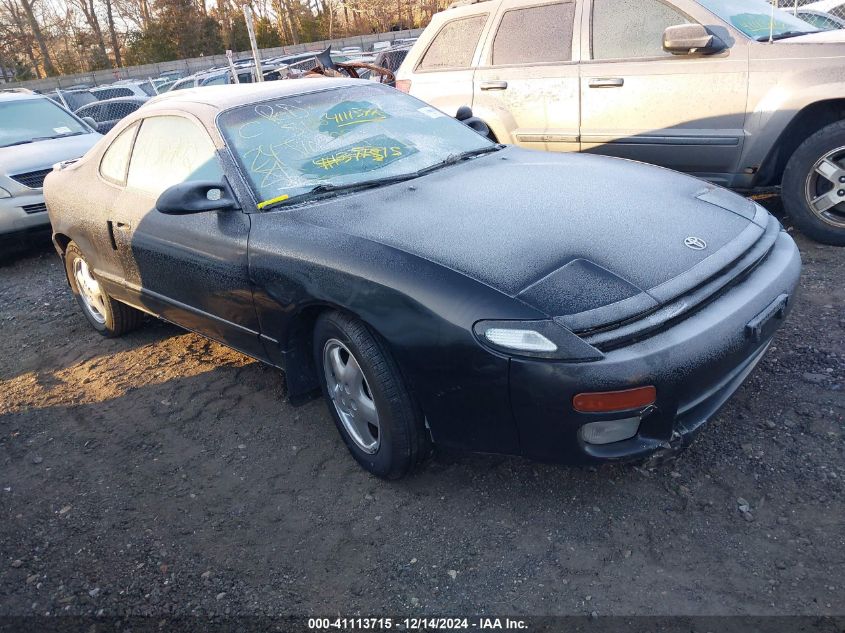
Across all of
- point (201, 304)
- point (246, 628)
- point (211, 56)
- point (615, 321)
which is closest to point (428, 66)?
point (201, 304)

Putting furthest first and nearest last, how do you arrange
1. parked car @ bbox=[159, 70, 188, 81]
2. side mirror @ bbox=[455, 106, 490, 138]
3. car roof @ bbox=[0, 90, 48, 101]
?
parked car @ bbox=[159, 70, 188, 81], car roof @ bbox=[0, 90, 48, 101], side mirror @ bbox=[455, 106, 490, 138]

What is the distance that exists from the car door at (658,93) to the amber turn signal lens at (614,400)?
3298 mm

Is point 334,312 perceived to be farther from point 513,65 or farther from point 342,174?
point 513,65

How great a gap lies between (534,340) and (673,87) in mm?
3549

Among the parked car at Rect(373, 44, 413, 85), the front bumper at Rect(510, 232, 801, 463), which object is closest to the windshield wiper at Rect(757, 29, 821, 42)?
the front bumper at Rect(510, 232, 801, 463)

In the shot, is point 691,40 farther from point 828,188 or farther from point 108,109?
point 108,109

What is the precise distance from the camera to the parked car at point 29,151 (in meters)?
7.00

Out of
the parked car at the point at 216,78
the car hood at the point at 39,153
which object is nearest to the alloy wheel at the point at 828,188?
the car hood at the point at 39,153

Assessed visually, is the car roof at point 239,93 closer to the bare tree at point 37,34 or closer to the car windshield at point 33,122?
the car windshield at point 33,122

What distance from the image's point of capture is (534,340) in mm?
2201

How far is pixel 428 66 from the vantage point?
6.36 metres

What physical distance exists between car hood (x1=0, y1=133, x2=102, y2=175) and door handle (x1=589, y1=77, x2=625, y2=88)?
18.3ft

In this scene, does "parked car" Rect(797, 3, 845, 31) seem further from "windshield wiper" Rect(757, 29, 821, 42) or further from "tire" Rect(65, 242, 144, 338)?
"tire" Rect(65, 242, 144, 338)

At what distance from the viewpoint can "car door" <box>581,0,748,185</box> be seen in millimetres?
4766
